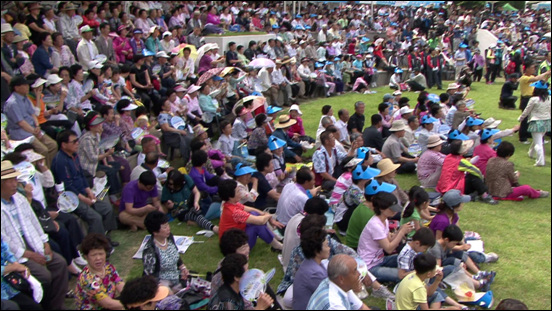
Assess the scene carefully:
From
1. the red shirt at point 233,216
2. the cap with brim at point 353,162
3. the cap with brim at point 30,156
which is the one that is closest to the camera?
the cap with brim at point 30,156

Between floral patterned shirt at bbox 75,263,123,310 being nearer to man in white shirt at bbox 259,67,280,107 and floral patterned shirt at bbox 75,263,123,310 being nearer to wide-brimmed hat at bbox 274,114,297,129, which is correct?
wide-brimmed hat at bbox 274,114,297,129

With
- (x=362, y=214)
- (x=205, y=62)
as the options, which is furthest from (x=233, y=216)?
(x=205, y=62)

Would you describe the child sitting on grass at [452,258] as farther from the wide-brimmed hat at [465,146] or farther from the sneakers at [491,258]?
the wide-brimmed hat at [465,146]

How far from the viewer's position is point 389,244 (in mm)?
5934

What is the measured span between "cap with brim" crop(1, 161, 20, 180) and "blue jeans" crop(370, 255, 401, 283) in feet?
12.9

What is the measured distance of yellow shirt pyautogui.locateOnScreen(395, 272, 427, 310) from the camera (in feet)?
16.4

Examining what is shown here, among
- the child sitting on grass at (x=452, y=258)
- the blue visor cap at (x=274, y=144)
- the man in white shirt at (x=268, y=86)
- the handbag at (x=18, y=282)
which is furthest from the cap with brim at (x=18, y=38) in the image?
the child sitting on grass at (x=452, y=258)

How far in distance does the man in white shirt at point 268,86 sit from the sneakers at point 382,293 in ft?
31.7

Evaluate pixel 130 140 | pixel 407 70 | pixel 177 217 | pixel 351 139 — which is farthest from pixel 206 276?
pixel 407 70

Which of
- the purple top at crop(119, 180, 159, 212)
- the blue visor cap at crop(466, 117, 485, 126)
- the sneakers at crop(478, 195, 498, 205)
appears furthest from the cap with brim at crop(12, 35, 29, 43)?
the sneakers at crop(478, 195, 498, 205)

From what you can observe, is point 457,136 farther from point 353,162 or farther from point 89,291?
point 89,291

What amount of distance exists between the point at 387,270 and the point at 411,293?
93 centimetres

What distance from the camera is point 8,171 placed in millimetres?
5145

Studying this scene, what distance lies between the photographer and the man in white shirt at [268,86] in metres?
15.0
